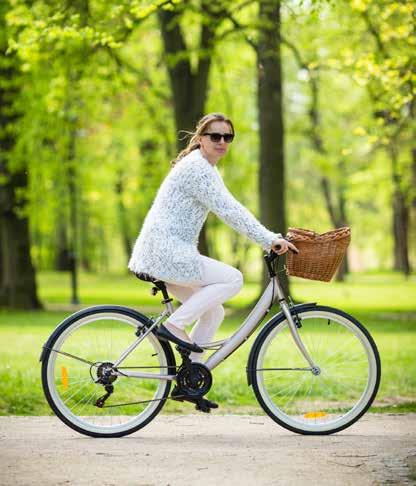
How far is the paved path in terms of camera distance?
4.72 m

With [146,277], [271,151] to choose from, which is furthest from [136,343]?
[271,151]

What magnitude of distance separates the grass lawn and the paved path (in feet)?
6.50

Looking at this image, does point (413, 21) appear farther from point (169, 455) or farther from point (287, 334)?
point (169, 455)

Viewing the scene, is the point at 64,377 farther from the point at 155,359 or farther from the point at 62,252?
the point at 62,252

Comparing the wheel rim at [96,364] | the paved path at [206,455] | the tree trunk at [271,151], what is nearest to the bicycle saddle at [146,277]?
the wheel rim at [96,364]

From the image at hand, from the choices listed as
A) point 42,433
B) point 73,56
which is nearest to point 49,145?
point 73,56

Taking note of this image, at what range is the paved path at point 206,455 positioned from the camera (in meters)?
4.72

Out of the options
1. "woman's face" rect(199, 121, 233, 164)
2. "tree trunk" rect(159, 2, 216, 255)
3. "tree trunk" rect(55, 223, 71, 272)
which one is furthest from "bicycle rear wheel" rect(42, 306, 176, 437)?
"tree trunk" rect(55, 223, 71, 272)

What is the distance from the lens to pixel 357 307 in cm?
2383

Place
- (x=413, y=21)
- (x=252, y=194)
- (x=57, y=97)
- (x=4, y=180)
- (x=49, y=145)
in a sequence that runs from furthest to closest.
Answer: (x=252, y=194) < (x=49, y=145) < (x=4, y=180) < (x=57, y=97) < (x=413, y=21)

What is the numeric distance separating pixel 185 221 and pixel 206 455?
1.40 m

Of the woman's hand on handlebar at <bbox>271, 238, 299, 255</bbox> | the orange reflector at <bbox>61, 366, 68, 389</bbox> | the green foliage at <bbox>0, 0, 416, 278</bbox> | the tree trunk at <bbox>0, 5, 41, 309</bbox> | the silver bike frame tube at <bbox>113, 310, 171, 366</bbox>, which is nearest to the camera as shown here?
the woman's hand on handlebar at <bbox>271, 238, 299, 255</bbox>

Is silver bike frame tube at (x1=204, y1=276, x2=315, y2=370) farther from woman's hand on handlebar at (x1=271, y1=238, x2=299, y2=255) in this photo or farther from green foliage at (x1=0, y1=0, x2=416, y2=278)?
green foliage at (x1=0, y1=0, x2=416, y2=278)

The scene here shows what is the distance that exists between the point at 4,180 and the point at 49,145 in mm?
3416
